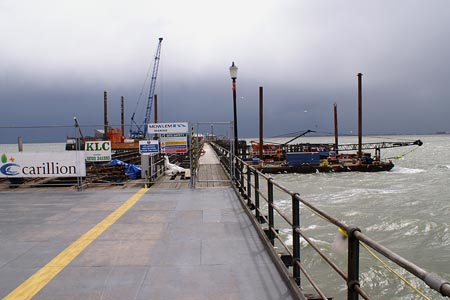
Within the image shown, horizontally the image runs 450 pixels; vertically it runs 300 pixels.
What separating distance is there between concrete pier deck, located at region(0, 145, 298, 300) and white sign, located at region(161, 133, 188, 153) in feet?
8.82

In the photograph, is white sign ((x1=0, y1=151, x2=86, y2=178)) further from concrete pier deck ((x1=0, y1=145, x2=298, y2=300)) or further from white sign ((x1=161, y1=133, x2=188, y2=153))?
white sign ((x1=161, y1=133, x2=188, y2=153))

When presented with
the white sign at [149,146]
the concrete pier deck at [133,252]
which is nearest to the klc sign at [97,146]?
the white sign at [149,146]

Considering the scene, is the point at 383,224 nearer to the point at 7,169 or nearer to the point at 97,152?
the point at 97,152

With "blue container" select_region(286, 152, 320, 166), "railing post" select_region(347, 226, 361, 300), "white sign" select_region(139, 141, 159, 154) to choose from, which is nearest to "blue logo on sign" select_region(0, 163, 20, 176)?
"white sign" select_region(139, 141, 159, 154)

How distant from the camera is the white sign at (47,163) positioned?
1105cm

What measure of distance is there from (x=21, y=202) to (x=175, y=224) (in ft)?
16.2

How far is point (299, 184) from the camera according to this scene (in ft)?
90.7

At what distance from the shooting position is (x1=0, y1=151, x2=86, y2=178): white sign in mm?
11055

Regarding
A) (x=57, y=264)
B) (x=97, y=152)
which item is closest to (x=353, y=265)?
(x=57, y=264)

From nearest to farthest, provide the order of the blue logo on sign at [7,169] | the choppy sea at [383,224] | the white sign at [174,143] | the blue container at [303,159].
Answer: the choppy sea at [383,224] < the blue logo on sign at [7,169] < the white sign at [174,143] < the blue container at [303,159]

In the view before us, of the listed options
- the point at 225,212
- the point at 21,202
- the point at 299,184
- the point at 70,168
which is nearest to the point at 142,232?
the point at 225,212

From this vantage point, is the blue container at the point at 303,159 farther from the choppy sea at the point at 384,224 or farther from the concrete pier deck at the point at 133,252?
the concrete pier deck at the point at 133,252

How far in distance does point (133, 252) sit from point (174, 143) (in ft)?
21.1

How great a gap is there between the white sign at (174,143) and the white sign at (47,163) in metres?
2.44
